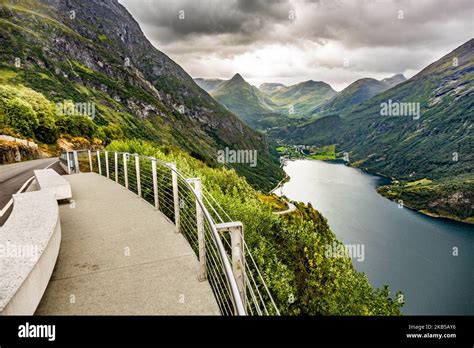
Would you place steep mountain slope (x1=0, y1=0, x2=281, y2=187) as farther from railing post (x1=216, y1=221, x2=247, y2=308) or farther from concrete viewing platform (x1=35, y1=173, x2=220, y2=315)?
railing post (x1=216, y1=221, x2=247, y2=308)

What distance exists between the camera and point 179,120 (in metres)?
190

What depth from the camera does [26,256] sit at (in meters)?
3.76

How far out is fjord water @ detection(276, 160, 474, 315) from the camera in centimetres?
5300

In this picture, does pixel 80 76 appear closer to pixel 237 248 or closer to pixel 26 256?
pixel 26 256

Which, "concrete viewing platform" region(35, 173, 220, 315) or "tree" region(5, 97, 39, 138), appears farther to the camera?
"tree" region(5, 97, 39, 138)

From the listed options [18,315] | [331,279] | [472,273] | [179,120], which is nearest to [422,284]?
[472,273]

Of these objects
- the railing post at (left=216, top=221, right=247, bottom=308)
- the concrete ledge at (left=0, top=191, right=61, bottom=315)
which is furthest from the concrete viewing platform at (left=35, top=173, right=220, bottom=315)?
the railing post at (left=216, top=221, right=247, bottom=308)

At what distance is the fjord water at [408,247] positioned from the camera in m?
53.0

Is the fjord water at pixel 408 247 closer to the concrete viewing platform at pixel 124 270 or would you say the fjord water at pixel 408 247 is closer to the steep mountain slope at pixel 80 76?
the steep mountain slope at pixel 80 76

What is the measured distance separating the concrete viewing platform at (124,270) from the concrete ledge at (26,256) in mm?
315

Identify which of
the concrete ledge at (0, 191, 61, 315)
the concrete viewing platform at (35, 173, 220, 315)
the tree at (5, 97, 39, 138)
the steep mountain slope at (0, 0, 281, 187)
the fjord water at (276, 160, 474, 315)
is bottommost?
the fjord water at (276, 160, 474, 315)

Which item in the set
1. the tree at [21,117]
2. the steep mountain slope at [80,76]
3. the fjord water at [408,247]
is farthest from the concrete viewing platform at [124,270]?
the steep mountain slope at [80,76]

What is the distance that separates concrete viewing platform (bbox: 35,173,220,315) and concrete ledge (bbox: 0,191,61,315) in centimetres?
31
